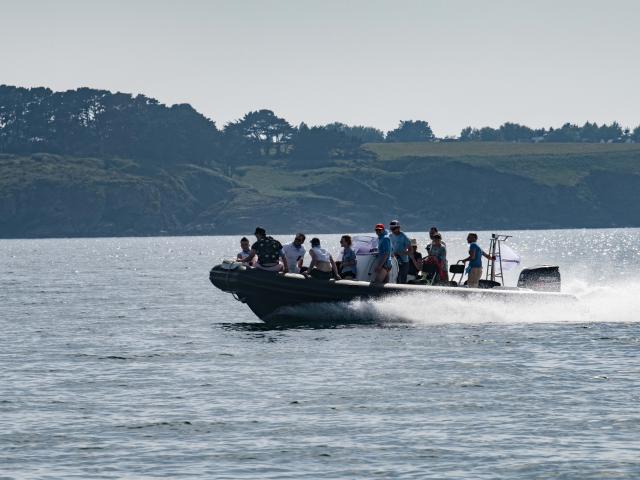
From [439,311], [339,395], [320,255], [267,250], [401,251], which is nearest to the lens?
[339,395]

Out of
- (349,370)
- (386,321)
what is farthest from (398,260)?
(349,370)

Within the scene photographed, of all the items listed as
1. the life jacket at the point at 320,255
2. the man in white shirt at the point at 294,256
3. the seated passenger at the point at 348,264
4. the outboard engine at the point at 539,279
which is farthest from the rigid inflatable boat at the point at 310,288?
the outboard engine at the point at 539,279

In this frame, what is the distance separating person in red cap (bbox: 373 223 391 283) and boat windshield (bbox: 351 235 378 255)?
1.16ft

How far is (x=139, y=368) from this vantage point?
69.9ft

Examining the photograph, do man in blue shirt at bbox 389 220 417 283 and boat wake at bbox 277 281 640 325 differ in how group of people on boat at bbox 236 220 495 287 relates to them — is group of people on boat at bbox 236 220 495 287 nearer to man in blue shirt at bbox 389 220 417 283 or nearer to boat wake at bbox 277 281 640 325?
man in blue shirt at bbox 389 220 417 283

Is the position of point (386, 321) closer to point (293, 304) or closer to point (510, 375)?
point (293, 304)

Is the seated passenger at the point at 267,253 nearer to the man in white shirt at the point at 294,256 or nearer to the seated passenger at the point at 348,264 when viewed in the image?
the man in white shirt at the point at 294,256

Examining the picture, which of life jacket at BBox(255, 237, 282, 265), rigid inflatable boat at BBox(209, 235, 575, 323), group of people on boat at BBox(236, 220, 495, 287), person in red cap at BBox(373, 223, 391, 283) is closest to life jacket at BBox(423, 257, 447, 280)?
group of people on boat at BBox(236, 220, 495, 287)

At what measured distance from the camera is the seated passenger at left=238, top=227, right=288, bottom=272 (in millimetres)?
26109

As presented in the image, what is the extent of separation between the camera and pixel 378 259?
26312mm

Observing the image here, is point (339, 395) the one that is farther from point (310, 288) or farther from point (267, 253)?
point (267, 253)

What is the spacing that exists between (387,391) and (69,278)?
165 ft

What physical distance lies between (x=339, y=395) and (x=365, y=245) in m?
9.52

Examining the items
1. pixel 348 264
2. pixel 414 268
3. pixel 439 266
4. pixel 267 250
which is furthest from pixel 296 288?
pixel 439 266
